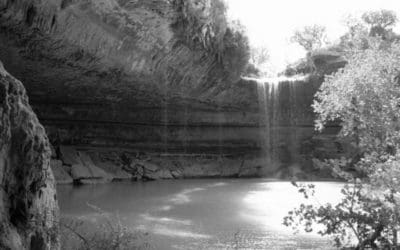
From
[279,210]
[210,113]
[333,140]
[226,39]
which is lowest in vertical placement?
[279,210]

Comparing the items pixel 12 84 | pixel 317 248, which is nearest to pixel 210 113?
pixel 317 248

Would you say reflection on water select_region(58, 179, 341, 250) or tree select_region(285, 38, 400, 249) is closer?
tree select_region(285, 38, 400, 249)

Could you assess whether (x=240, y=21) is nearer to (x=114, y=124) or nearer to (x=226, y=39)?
(x=226, y=39)

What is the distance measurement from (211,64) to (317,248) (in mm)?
13604

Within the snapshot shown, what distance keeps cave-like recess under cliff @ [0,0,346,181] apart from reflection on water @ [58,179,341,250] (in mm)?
5097

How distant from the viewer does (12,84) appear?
131 inches

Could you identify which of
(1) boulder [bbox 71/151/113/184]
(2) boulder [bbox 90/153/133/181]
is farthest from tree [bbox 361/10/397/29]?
(1) boulder [bbox 71/151/113/184]

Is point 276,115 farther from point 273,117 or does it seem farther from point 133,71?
point 133,71

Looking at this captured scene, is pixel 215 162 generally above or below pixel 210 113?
below

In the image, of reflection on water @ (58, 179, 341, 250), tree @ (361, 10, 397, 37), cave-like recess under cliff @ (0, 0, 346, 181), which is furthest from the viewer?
tree @ (361, 10, 397, 37)

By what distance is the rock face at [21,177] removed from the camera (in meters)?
2.92

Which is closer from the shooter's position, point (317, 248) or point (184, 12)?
point (317, 248)

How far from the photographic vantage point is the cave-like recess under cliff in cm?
1220

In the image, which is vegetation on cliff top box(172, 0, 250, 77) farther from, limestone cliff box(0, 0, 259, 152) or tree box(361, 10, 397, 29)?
tree box(361, 10, 397, 29)
